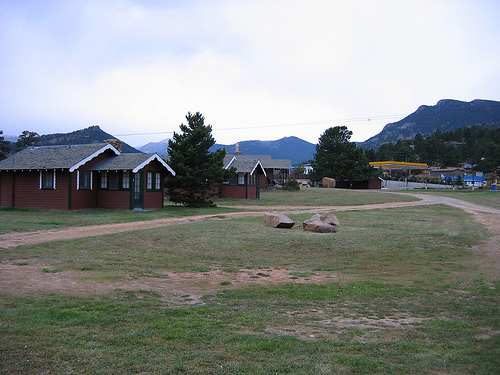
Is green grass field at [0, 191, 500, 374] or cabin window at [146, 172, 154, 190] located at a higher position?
cabin window at [146, 172, 154, 190]

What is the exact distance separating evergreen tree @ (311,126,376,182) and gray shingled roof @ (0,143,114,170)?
1858 inches

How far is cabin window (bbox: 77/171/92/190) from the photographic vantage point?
87.1ft

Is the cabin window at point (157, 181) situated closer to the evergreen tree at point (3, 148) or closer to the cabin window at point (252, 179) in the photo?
the cabin window at point (252, 179)

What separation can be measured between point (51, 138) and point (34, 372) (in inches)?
2877

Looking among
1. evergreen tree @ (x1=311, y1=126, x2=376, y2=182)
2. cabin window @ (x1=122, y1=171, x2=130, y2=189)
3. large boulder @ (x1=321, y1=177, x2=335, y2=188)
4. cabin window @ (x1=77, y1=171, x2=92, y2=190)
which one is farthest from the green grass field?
large boulder @ (x1=321, y1=177, x2=335, y2=188)

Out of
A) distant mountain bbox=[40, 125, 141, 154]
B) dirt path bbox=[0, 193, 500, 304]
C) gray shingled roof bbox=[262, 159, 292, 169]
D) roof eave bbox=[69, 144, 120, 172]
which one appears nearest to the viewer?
dirt path bbox=[0, 193, 500, 304]

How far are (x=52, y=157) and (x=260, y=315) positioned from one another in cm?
2510

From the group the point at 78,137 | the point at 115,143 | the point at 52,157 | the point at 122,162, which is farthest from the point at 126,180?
the point at 78,137

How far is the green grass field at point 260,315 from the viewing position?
4.75 metres

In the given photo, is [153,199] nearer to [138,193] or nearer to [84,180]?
[138,193]

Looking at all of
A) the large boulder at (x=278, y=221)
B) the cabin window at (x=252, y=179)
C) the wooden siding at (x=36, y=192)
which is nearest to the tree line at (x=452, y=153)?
the cabin window at (x=252, y=179)

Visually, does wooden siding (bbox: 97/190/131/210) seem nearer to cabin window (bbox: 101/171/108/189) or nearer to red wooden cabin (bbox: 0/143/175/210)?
red wooden cabin (bbox: 0/143/175/210)

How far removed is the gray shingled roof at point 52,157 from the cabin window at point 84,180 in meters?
1.04

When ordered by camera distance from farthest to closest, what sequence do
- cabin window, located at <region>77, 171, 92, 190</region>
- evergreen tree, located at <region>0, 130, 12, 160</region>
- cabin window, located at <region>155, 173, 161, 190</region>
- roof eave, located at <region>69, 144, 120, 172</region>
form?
evergreen tree, located at <region>0, 130, 12, 160</region> < cabin window, located at <region>155, 173, 161, 190</region> < cabin window, located at <region>77, 171, 92, 190</region> < roof eave, located at <region>69, 144, 120, 172</region>
